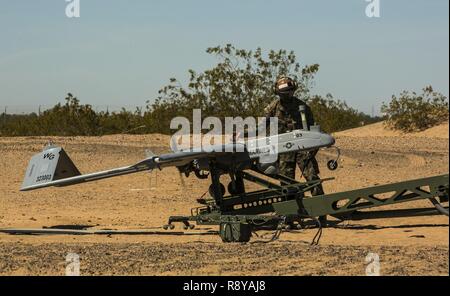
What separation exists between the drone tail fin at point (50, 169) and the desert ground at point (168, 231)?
0.89 m

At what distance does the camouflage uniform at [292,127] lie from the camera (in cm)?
1533

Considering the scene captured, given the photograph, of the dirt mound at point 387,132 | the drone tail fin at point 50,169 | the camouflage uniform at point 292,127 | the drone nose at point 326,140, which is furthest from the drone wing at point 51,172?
the dirt mound at point 387,132

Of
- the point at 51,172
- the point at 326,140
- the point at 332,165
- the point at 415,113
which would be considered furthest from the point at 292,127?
the point at 415,113

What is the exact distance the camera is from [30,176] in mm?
15141

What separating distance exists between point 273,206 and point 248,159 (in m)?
0.76

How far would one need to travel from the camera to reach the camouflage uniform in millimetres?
15328

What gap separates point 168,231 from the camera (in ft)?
50.9

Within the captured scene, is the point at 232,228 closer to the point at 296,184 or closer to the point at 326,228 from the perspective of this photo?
the point at 296,184

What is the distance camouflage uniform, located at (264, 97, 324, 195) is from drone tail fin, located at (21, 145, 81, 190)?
3237mm

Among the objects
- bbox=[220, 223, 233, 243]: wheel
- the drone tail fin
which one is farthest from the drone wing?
bbox=[220, 223, 233, 243]: wheel

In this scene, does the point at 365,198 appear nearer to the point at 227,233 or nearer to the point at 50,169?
the point at 227,233

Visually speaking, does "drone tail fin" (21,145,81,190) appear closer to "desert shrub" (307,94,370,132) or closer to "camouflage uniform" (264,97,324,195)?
"camouflage uniform" (264,97,324,195)

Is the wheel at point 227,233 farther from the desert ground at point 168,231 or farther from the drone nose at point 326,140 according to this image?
the drone nose at point 326,140
